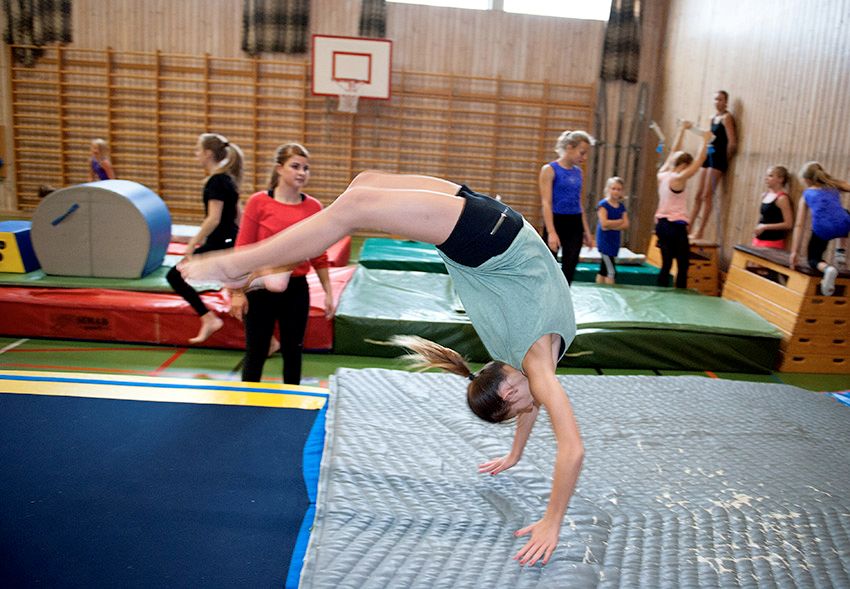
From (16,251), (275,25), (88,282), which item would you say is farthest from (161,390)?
(275,25)

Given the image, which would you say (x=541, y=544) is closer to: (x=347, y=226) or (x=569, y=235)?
(x=347, y=226)

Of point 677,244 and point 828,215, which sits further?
point 677,244

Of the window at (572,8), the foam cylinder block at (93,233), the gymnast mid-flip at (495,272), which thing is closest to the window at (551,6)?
the window at (572,8)

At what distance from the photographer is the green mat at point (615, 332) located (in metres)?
4.06

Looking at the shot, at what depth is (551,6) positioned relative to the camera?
30.0ft

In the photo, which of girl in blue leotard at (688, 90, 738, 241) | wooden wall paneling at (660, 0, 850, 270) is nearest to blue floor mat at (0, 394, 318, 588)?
wooden wall paneling at (660, 0, 850, 270)

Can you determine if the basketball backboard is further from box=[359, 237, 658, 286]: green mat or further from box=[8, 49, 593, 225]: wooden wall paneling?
box=[359, 237, 658, 286]: green mat

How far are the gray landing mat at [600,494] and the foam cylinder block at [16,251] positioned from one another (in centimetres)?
312

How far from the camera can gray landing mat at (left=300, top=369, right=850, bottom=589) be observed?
1647 mm

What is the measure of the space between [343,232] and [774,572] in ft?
4.94

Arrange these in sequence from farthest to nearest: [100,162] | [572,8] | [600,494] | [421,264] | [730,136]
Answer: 1. [572,8]
2. [100,162]
3. [730,136]
4. [421,264]
5. [600,494]

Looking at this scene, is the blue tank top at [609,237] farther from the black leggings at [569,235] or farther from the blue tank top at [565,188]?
the blue tank top at [565,188]

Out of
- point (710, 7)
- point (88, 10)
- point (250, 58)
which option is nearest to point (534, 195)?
point (710, 7)

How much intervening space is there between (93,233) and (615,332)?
386 cm
